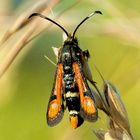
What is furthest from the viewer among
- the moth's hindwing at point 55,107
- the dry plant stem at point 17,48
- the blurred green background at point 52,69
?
the blurred green background at point 52,69

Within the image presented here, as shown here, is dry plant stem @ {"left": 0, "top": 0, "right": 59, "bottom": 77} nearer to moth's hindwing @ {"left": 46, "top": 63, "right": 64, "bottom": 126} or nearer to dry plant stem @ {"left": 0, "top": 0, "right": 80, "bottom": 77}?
dry plant stem @ {"left": 0, "top": 0, "right": 80, "bottom": 77}

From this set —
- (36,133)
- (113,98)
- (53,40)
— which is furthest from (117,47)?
(113,98)

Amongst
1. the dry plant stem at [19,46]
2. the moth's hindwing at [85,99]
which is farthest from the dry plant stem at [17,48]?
the moth's hindwing at [85,99]

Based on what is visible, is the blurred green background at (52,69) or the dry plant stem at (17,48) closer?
the dry plant stem at (17,48)

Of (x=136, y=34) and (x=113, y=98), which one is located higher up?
(x=136, y=34)

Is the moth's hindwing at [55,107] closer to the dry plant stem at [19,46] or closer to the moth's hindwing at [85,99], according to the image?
the moth's hindwing at [85,99]

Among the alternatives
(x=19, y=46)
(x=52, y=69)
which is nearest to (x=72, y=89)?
(x=19, y=46)

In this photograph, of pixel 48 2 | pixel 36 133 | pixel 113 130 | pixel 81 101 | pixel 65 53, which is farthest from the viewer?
pixel 36 133

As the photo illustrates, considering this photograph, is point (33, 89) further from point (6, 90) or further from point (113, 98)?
point (113, 98)
